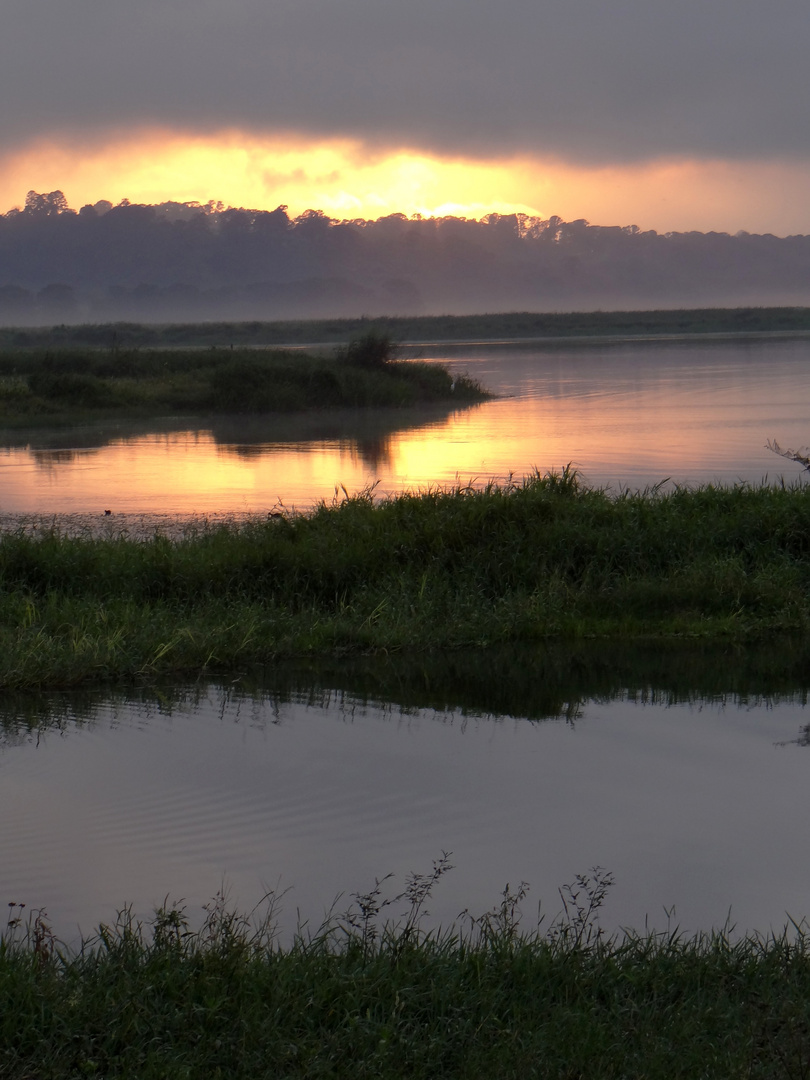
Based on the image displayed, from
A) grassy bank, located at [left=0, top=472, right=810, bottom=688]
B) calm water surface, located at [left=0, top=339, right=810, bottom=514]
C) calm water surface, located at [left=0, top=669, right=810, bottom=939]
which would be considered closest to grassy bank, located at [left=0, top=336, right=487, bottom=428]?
calm water surface, located at [left=0, top=339, right=810, bottom=514]

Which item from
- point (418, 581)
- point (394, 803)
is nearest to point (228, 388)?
point (418, 581)

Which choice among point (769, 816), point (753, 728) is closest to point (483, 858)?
point (769, 816)

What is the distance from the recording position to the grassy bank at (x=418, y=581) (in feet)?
28.5

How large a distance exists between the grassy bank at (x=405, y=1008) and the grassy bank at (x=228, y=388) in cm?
2503

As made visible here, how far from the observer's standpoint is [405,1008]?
11.4ft

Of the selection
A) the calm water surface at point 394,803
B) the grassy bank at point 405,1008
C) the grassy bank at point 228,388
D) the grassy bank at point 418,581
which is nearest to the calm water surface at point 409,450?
the grassy bank at point 228,388

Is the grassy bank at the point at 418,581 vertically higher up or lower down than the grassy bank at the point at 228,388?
lower down

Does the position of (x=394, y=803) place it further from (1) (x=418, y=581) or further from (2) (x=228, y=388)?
(2) (x=228, y=388)

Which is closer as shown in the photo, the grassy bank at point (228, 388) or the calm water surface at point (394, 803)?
the calm water surface at point (394, 803)

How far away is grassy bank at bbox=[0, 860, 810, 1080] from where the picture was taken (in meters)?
3.18

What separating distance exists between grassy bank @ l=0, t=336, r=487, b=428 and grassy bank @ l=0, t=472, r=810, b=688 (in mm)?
18355

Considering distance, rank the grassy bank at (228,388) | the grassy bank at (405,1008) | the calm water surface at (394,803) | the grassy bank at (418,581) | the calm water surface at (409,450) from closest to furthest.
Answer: the grassy bank at (405,1008)
the calm water surface at (394,803)
the grassy bank at (418,581)
the calm water surface at (409,450)
the grassy bank at (228,388)

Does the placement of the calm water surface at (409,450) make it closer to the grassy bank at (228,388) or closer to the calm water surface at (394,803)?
the grassy bank at (228,388)

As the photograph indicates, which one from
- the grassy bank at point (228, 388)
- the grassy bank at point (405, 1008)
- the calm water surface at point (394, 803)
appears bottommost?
the calm water surface at point (394, 803)
